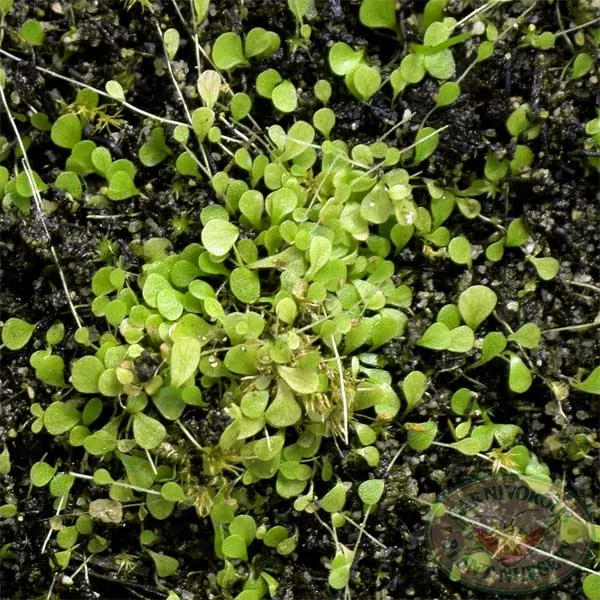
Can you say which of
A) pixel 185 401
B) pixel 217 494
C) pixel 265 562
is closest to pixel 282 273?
pixel 185 401

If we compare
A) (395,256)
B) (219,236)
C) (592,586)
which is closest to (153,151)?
(219,236)

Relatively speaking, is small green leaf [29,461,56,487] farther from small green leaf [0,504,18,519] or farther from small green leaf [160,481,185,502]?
small green leaf [160,481,185,502]

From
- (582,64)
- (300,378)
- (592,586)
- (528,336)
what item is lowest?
(592,586)

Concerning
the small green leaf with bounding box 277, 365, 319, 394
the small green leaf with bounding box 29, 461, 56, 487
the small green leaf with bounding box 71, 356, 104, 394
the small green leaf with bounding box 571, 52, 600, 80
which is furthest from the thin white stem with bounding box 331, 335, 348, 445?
the small green leaf with bounding box 571, 52, 600, 80

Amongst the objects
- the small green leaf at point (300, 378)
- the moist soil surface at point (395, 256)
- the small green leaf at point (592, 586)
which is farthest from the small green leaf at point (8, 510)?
the small green leaf at point (592, 586)

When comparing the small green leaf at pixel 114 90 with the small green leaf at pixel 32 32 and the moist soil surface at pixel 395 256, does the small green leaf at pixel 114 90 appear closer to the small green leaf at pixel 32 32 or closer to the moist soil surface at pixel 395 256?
the moist soil surface at pixel 395 256

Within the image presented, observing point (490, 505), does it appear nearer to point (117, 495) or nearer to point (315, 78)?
point (117, 495)

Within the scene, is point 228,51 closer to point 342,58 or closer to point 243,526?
point 342,58
